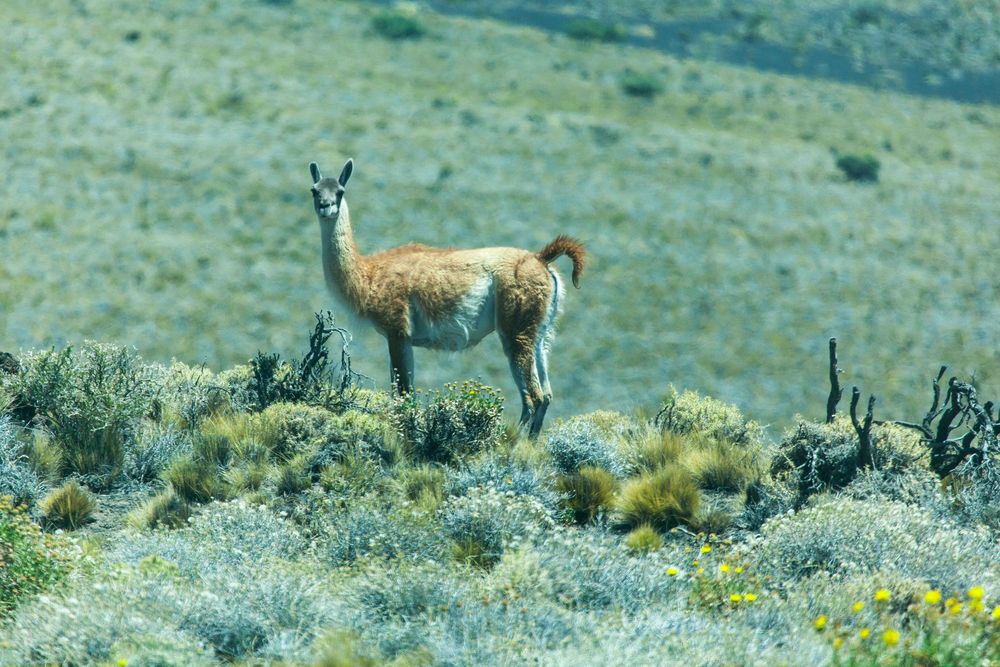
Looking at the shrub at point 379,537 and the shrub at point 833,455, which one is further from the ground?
the shrub at point 833,455

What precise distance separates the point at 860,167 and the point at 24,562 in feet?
123

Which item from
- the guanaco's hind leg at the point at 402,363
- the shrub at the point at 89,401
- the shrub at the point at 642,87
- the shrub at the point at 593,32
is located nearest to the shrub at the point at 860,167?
the shrub at the point at 642,87

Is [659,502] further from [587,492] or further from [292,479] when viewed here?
[292,479]

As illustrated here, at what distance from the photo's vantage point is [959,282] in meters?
34.6

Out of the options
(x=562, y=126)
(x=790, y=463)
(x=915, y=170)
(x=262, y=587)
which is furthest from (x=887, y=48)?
(x=262, y=587)

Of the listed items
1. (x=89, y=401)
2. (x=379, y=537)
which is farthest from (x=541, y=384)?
(x=89, y=401)

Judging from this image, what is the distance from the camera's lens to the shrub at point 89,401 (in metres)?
9.70

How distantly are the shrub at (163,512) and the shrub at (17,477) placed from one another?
2.65 feet

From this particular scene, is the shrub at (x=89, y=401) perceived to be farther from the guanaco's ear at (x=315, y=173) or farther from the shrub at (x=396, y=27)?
the shrub at (x=396, y=27)

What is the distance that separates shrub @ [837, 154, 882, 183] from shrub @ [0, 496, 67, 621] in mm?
36594

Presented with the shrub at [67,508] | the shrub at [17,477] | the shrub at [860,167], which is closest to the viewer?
the shrub at [67,508]

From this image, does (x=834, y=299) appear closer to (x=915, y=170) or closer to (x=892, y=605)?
(x=915, y=170)

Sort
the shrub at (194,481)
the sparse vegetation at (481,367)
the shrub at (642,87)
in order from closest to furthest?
the sparse vegetation at (481,367) → the shrub at (194,481) → the shrub at (642,87)

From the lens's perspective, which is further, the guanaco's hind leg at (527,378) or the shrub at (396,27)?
the shrub at (396,27)
